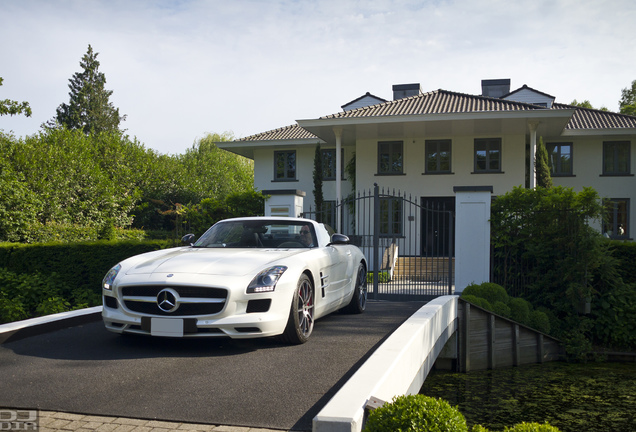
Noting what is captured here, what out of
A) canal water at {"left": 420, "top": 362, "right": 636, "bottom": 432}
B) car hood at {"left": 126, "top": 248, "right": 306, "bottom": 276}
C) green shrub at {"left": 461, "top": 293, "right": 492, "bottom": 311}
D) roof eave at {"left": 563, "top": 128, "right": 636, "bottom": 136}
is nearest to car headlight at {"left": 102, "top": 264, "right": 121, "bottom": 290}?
car hood at {"left": 126, "top": 248, "right": 306, "bottom": 276}

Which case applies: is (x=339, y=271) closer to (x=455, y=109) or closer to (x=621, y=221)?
(x=455, y=109)

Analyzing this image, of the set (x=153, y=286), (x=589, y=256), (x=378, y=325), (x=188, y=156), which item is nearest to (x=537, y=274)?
(x=589, y=256)

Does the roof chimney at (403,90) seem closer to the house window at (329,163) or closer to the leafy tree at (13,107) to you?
the house window at (329,163)

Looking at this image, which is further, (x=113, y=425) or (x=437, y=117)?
(x=437, y=117)

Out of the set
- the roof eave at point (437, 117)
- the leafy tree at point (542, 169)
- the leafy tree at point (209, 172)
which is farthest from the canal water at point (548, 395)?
the leafy tree at point (209, 172)

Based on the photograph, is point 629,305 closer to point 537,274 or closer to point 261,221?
point 537,274

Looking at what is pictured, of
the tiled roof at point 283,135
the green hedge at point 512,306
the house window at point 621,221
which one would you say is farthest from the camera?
the tiled roof at point 283,135

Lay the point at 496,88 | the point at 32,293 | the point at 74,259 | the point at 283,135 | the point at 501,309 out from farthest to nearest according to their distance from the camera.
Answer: the point at 496,88
the point at 283,135
the point at 74,259
the point at 32,293
the point at 501,309

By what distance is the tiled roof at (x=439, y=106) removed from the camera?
2127cm

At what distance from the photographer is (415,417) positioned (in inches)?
127

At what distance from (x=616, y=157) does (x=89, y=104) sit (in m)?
44.8

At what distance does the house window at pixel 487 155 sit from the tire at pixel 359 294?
50.3ft

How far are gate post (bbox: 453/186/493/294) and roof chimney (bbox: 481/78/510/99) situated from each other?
65.9 ft

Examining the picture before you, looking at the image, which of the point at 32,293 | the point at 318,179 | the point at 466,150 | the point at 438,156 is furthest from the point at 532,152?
the point at 32,293
